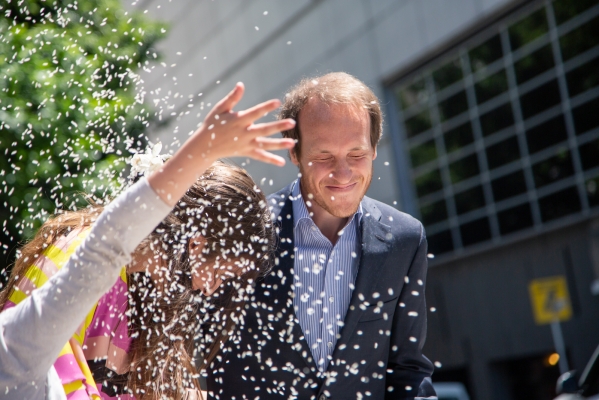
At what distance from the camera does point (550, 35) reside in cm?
1212

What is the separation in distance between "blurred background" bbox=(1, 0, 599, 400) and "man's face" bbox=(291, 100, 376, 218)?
8699 mm

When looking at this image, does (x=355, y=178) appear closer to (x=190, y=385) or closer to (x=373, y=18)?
(x=190, y=385)

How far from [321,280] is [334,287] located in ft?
0.18

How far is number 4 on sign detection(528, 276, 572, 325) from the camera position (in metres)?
11.5

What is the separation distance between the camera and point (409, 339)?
113 inches

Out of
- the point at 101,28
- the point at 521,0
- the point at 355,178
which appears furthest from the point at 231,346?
the point at 521,0

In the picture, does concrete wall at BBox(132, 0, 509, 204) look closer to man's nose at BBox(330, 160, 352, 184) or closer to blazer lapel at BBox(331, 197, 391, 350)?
blazer lapel at BBox(331, 197, 391, 350)

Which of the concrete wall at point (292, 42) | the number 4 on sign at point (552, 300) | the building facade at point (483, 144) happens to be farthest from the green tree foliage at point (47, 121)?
the number 4 on sign at point (552, 300)

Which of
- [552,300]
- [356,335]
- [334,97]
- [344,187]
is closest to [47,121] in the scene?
[334,97]

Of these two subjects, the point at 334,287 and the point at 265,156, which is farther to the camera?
the point at 334,287

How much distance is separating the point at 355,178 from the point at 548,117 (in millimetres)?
10479

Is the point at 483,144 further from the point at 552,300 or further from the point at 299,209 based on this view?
the point at 299,209

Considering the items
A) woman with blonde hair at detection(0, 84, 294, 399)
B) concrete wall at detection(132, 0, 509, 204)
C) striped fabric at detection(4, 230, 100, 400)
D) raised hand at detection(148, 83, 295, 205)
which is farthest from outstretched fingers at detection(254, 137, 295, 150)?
concrete wall at detection(132, 0, 509, 204)

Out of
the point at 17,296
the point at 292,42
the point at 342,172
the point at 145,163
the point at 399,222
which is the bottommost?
the point at 17,296
